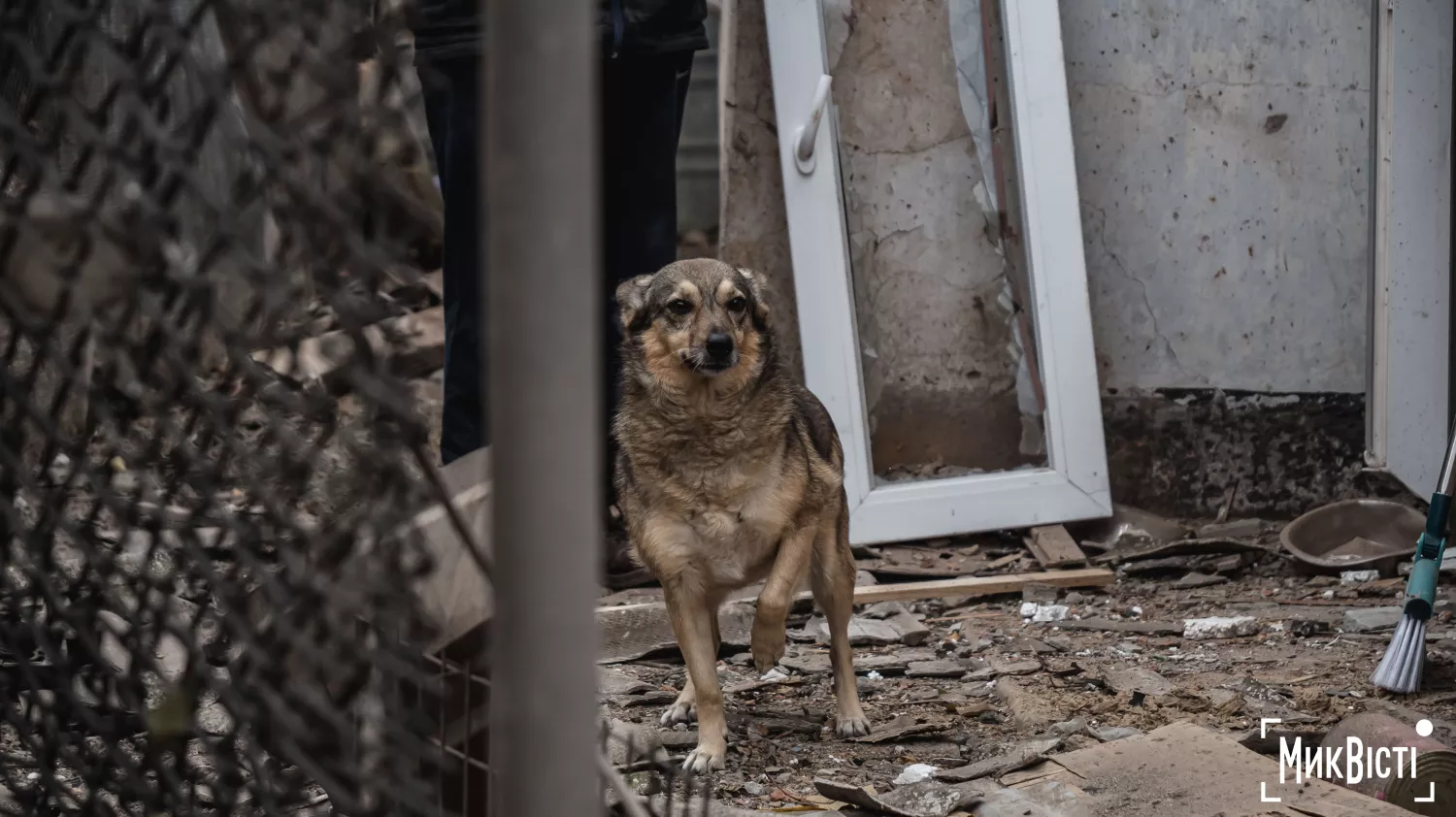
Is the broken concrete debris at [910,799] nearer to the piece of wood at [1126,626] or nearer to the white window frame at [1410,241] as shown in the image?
the piece of wood at [1126,626]

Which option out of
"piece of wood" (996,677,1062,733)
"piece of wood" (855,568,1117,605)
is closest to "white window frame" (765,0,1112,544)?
"piece of wood" (855,568,1117,605)

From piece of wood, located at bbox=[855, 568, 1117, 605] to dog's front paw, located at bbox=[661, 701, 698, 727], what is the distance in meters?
1.22

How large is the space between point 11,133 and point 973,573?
14.1 ft

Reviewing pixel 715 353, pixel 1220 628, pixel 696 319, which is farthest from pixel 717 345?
pixel 1220 628

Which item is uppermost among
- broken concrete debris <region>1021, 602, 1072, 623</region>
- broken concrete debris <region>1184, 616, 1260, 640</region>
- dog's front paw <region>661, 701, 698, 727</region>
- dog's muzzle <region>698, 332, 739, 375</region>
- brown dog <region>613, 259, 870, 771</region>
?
dog's muzzle <region>698, 332, 739, 375</region>

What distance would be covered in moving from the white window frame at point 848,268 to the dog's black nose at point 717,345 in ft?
5.38

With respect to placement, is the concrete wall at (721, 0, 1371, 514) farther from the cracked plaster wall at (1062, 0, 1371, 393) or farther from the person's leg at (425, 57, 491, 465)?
the person's leg at (425, 57, 491, 465)

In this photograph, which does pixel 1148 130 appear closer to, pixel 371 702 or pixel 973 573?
pixel 973 573

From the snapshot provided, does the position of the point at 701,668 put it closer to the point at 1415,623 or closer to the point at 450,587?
the point at 1415,623

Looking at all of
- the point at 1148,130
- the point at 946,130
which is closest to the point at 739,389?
the point at 946,130

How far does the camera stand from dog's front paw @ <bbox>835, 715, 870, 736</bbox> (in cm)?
380

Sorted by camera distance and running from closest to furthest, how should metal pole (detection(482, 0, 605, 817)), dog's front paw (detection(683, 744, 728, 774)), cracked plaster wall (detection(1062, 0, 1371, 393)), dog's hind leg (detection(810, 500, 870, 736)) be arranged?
metal pole (detection(482, 0, 605, 817))
dog's front paw (detection(683, 744, 728, 774))
dog's hind leg (detection(810, 500, 870, 736))
cracked plaster wall (detection(1062, 0, 1371, 393))

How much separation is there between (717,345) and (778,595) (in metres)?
0.71

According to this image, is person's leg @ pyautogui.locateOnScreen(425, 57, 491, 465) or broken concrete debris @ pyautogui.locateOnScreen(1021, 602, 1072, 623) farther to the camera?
broken concrete debris @ pyautogui.locateOnScreen(1021, 602, 1072, 623)
